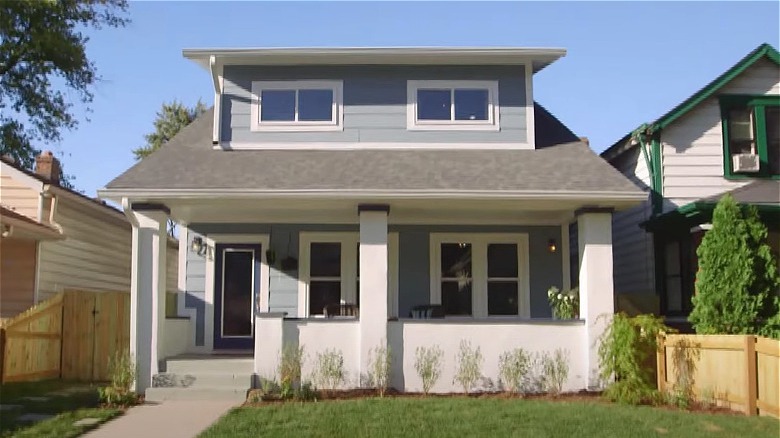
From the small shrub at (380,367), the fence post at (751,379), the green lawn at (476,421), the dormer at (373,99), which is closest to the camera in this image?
the green lawn at (476,421)

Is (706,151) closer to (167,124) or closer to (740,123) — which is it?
(740,123)

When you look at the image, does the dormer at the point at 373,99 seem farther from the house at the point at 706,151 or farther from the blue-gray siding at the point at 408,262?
the house at the point at 706,151

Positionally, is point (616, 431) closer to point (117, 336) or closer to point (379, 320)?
point (379, 320)

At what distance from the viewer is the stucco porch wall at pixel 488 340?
38.6 feet

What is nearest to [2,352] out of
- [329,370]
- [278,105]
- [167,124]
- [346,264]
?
[329,370]

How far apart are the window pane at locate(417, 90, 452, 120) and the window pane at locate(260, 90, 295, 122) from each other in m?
2.22

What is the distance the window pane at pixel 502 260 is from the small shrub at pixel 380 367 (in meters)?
3.53

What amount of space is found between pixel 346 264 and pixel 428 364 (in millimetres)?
3363

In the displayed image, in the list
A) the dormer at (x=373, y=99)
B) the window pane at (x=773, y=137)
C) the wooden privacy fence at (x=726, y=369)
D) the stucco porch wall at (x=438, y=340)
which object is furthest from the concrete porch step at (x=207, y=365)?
the window pane at (x=773, y=137)

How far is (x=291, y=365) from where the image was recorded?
11.5 meters

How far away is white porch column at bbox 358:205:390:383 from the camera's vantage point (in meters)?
11.7

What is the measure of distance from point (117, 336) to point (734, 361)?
10.4m

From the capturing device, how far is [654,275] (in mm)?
14492

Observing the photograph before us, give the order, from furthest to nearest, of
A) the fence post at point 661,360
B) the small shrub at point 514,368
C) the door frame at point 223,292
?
the door frame at point 223,292 → the small shrub at point 514,368 → the fence post at point 661,360
